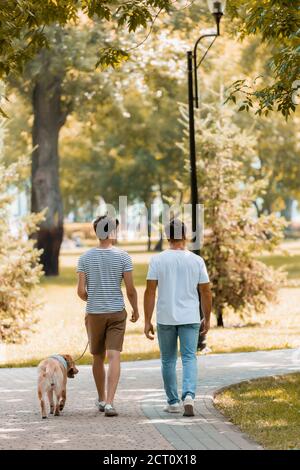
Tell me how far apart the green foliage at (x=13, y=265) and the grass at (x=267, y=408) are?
657 centimetres

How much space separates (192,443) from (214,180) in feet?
41.3

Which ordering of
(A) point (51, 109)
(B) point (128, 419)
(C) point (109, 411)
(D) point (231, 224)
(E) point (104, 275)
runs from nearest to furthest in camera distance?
(B) point (128, 419), (C) point (109, 411), (E) point (104, 275), (D) point (231, 224), (A) point (51, 109)

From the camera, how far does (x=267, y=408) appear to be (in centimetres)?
977

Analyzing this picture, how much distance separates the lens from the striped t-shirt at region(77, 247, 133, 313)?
31.1ft

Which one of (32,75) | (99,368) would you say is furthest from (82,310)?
(99,368)

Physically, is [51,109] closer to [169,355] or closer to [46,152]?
[46,152]

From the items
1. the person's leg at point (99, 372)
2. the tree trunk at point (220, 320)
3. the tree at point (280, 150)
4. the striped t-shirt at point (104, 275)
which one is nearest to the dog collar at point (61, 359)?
the person's leg at point (99, 372)

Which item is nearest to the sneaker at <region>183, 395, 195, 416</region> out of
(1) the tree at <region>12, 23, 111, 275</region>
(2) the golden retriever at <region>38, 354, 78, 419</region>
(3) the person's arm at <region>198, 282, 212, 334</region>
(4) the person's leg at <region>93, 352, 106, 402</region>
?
(3) the person's arm at <region>198, 282, 212, 334</region>

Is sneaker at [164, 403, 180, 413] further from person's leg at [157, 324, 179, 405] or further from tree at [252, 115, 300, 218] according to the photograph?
tree at [252, 115, 300, 218]

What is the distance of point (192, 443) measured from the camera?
790 centimetres

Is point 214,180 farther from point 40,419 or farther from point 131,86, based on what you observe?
point 131,86

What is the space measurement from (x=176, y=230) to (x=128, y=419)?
1780 mm

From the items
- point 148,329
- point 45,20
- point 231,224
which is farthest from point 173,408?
point 231,224

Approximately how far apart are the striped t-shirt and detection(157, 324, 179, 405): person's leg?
47 centimetres
